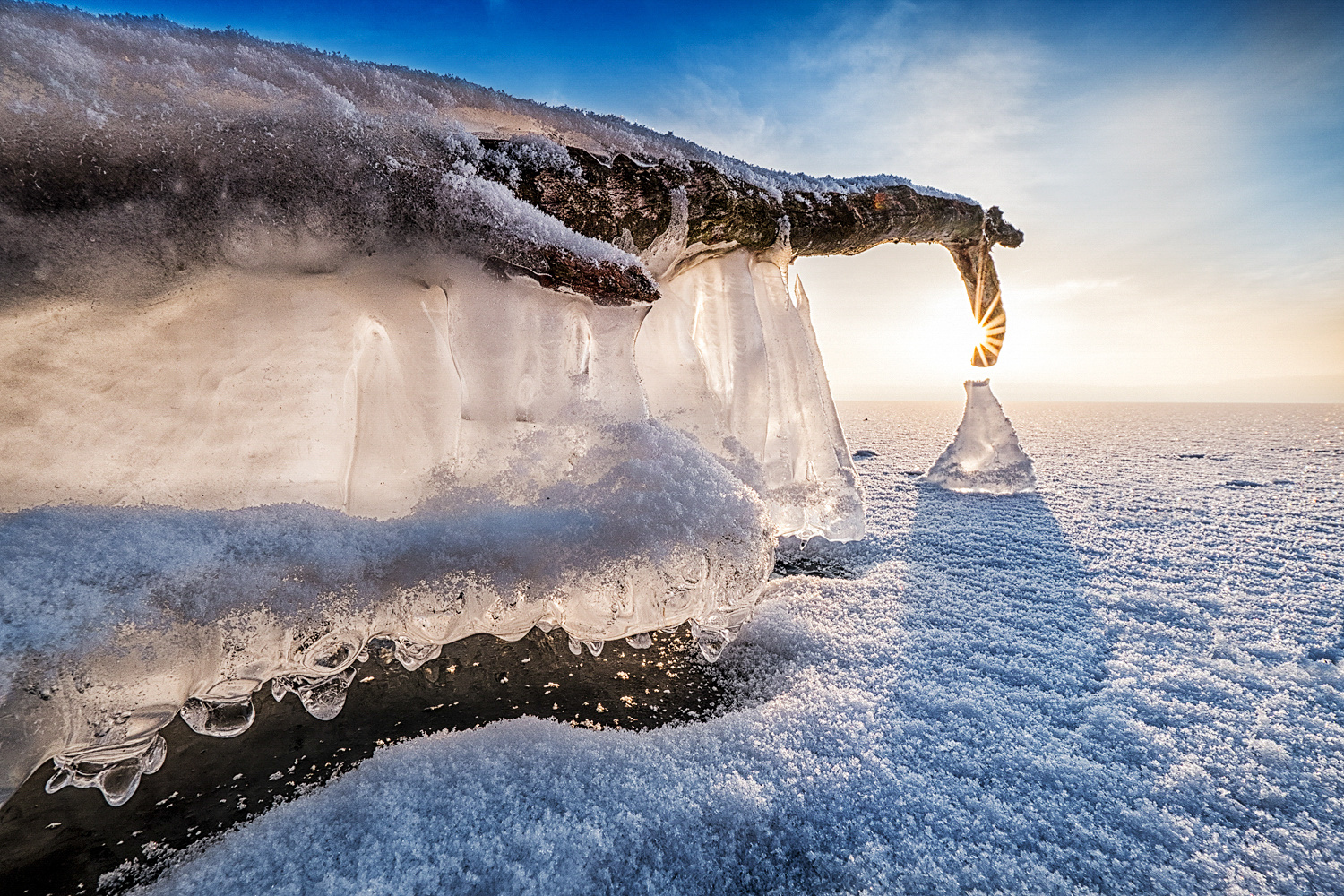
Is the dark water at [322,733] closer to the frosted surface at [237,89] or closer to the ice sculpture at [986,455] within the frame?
the frosted surface at [237,89]

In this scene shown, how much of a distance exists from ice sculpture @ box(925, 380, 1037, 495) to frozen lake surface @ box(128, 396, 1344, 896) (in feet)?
4.68

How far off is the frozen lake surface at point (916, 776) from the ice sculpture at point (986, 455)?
143 cm

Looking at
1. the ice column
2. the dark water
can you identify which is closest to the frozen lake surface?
the dark water

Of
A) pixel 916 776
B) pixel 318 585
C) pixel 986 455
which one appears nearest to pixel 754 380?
pixel 916 776

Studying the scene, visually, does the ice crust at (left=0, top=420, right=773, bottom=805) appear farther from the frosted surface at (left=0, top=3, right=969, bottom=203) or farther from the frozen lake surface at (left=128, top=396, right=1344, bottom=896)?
Answer: the frosted surface at (left=0, top=3, right=969, bottom=203)

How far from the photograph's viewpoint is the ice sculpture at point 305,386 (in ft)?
1.79

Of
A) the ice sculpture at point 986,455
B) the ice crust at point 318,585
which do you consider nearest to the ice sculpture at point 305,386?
the ice crust at point 318,585

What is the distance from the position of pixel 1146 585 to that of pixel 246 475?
6.88 feet

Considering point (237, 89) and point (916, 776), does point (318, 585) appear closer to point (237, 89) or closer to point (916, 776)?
point (237, 89)

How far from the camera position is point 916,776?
0.72 meters

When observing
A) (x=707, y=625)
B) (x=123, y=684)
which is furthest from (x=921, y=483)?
(x=123, y=684)

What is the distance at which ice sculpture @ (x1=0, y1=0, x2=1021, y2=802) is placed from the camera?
0.54 m

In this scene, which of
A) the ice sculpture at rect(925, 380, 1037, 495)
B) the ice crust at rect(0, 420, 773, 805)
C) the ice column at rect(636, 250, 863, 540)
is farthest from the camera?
the ice sculpture at rect(925, 380, 1037, 495)

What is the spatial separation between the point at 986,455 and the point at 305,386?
308 cm
